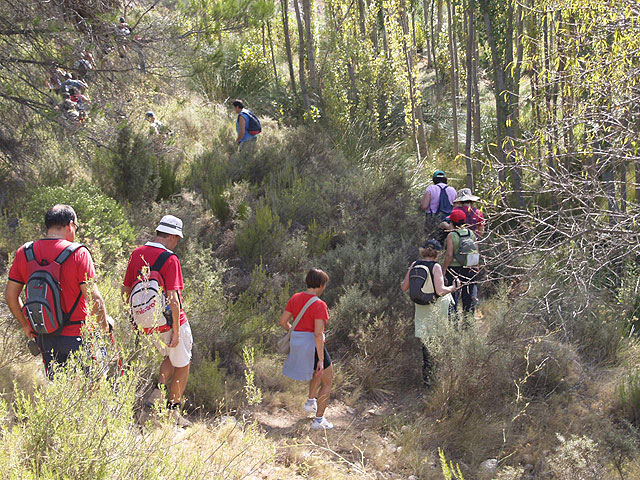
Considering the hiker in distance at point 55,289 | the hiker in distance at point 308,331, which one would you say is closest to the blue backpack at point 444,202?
the hiker in distance at point 308,331

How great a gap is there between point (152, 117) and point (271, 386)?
6007 millimetres

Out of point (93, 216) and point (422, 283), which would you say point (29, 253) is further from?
point (422, 283)

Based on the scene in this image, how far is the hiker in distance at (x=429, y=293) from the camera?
17.6 feet

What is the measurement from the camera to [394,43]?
1155 centimetres

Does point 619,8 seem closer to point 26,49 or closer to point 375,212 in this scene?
point 375,212

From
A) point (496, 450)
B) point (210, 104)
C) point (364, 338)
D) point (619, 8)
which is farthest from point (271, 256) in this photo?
point (210, 104)

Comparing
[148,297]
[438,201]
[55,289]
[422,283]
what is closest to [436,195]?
[438,201]

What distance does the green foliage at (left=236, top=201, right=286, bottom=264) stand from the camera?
7.37 m

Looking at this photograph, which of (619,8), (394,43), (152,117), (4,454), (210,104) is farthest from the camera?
(210,104)

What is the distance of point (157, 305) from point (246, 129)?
730cm

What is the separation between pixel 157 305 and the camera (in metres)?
2.95

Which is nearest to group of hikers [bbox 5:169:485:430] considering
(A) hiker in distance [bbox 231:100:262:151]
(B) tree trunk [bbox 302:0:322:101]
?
(A) hiker in distance [bbox 231:100:262:151]

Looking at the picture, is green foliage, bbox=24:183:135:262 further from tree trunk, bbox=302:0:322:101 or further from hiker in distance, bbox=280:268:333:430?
tree trunk, bbox=302:0:322:101

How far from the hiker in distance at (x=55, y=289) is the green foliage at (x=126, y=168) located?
4.33 metres
